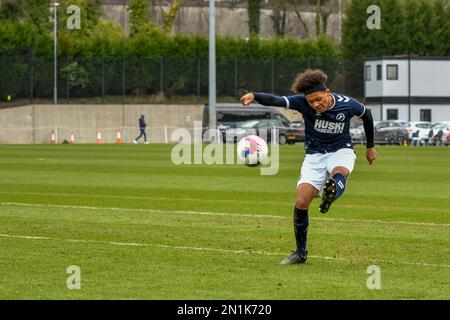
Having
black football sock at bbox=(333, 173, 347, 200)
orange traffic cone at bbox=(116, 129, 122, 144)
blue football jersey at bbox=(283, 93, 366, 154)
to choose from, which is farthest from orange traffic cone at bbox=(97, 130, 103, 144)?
black football sock at bbox=(333, 173, 347, 200)

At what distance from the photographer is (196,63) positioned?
270ft

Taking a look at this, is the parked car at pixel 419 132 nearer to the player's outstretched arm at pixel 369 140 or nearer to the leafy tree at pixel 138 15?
the leafy tree at pixel 138 15

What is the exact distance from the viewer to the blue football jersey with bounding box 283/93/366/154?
13.2m

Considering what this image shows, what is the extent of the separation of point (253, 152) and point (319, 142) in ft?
14.6

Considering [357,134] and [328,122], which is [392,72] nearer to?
[357,134]

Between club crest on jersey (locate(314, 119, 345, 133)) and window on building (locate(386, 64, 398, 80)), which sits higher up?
window on building (locate(386, 64, 398, 80))

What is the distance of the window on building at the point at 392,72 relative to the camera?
80062 mm

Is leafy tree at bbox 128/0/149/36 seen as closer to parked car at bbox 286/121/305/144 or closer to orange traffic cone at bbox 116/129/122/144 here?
orange traffic cone at bbox 116/129/122/144

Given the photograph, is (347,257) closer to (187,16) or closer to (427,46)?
(427,46)

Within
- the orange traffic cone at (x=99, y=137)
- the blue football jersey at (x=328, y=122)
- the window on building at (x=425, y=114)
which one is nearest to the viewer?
the blue football jersey at (x=328, y=122)

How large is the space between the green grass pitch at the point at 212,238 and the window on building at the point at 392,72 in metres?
50.6

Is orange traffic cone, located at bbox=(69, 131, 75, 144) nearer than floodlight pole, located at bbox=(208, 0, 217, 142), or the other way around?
floodlight pole, located at bbox=(208, 0, 217, 142)

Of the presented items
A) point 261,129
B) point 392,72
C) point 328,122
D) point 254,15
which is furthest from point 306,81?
point 254,15

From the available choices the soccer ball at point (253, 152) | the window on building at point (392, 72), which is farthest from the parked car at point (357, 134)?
the soccer ball at point (253, 152)
